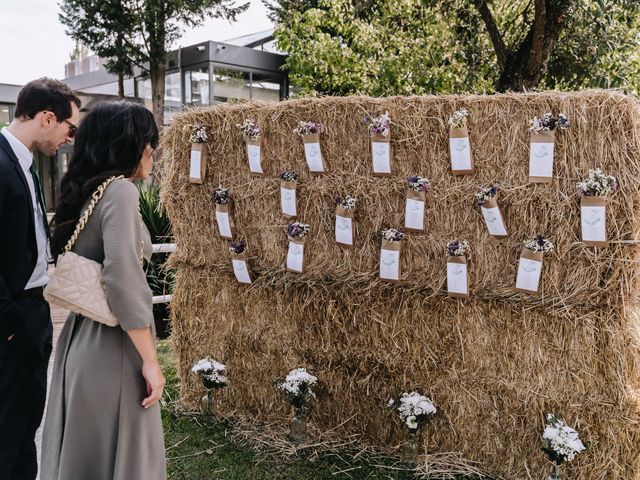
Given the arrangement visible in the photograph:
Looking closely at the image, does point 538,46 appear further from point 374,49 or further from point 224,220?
point 224,220

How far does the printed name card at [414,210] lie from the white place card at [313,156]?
0.63m

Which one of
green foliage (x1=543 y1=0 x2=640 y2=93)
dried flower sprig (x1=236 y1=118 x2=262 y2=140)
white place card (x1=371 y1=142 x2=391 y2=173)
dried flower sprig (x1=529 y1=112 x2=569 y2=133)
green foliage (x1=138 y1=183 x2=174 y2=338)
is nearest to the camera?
dried flower sprig (x1=529 y1=112 x2=569 y2=133)

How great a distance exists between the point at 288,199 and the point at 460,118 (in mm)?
1235

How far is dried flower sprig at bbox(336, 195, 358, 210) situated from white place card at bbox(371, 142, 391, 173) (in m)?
0.23

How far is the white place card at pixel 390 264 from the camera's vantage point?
352 cm

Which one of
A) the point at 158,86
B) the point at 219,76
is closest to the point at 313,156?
the point at 219,76

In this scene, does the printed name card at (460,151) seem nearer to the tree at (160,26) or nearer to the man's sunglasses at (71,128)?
the man's sunglasses at (71,128)

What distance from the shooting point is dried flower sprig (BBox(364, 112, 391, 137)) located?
3436 mm

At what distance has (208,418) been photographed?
4.31 metres

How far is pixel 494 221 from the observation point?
3.22 meters

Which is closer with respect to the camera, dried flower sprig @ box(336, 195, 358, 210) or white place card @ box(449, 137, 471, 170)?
white place card @ box(449, 137, 471, 170)

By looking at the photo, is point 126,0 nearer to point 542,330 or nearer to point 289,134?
point 289,134

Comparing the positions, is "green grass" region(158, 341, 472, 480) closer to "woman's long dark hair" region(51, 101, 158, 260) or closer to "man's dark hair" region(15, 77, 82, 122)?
"woman's long dark hair" region(51, 101, 158, 260)

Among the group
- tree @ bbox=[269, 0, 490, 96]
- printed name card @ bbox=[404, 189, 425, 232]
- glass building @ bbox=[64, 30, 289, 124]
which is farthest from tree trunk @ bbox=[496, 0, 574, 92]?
glass building @ bbox=[64, 30, 289, 124]
